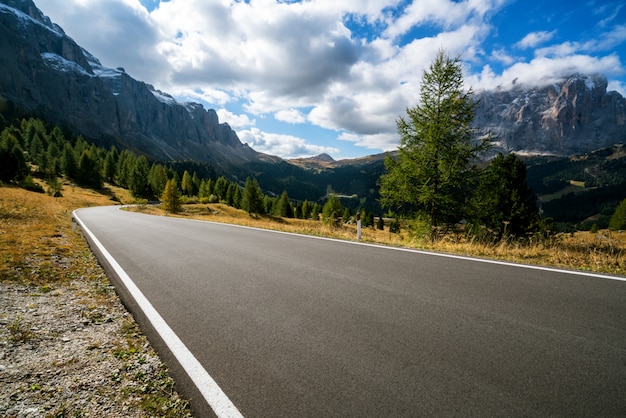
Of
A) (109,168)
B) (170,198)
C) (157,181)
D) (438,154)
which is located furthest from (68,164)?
(438,154)

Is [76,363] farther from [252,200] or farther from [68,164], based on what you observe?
[68,164]

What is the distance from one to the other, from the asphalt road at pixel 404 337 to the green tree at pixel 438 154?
287 inches

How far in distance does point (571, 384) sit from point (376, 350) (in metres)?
1.69

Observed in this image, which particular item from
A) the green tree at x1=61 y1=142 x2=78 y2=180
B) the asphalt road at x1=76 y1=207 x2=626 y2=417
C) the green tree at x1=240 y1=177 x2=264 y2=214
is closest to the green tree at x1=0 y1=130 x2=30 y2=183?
the green tree at x1=61 y1=142 x2=78 y2=180

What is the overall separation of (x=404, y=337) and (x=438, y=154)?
11.8m

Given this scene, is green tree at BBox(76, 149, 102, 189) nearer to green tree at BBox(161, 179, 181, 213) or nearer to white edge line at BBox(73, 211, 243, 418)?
green tree at BBox(161, 179, 181, 213)

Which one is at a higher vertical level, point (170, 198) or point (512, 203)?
point (512, 203)

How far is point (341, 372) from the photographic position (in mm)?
2789

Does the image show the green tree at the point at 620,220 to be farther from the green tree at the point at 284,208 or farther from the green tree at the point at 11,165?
the green tree at the point at 11,165

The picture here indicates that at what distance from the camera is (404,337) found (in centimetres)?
333

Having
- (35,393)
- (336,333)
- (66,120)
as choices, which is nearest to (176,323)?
(35,393)

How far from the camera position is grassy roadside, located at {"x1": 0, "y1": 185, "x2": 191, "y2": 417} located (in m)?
2.57

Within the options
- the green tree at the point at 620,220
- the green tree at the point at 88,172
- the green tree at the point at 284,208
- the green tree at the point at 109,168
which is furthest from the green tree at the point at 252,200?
the green tree at the point at 620,220

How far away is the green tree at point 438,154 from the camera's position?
12.8 meters
